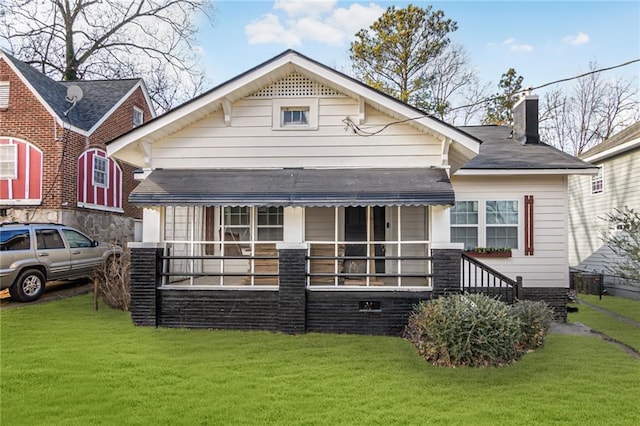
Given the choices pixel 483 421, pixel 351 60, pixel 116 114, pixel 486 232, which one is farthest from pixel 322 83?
pixel 351 60

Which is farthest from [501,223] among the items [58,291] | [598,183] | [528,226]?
[58,291]

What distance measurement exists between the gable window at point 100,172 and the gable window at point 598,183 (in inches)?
745

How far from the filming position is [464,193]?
10.9 m

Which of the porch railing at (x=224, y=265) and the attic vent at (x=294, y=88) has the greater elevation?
the attic vent at (x=294, y=88)

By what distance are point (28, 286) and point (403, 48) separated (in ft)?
66.1

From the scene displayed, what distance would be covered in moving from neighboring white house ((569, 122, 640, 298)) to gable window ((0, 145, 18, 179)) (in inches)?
758

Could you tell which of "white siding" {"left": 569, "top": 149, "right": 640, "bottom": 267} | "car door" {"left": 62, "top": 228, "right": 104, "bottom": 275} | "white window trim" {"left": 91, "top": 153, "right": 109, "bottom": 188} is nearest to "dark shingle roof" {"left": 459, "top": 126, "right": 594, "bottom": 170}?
"white siding" {"left": 569, "top": 149, "right": 640, "bottom": 267}

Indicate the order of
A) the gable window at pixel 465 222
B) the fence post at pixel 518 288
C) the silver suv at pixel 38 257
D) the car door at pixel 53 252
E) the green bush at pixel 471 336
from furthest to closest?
the gable window at pixel 465 222, the car door at pixel 53 252, the silver suv at pixel 38 257, the fence post at pixel 518 288, the green bush at pixel 471 336

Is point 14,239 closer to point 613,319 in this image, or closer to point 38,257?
point 38,257

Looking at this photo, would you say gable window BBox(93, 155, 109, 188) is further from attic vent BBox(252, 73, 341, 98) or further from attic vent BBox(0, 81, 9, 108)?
attic vent BBox(252, 73, 341, 98)

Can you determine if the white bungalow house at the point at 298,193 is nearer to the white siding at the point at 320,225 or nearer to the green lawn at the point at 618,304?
the white siding at the point at 320,225

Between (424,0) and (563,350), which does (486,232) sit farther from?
(424,0)

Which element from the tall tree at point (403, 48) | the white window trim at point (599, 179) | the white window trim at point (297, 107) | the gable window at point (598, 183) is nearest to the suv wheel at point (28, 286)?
the white window trim at point (297, 107)

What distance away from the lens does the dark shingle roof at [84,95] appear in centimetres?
1531
